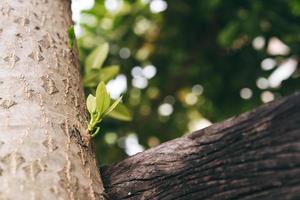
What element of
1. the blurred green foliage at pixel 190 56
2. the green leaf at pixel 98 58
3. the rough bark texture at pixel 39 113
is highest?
the blurred green foliage at pixel 190 56

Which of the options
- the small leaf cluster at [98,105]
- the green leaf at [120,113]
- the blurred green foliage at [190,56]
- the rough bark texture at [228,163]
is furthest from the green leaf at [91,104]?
the blurred green foliage at [190,56]

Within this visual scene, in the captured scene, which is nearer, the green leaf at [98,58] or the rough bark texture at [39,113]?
the rough bark texture at [39,113]

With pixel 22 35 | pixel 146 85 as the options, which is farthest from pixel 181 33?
pixel 22 35

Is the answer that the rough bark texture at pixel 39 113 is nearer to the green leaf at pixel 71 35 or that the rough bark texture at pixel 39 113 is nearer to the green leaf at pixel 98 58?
the green leaf at pixel 71 35

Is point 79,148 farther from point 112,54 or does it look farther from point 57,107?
point 112,54

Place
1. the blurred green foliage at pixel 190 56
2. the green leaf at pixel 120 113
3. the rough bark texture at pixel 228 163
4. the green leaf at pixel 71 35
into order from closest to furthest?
the rough bark texture at pixel 228 163, the green leaf at pixel 71 35, the green leaf at pixel 120 113, the blurred green foliage at pixel 190 56

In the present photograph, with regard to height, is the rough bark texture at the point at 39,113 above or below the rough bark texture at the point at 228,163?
above

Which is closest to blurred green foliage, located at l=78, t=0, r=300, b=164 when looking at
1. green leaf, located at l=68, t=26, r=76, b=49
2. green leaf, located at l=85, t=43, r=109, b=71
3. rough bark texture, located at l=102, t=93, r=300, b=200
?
green leaf, located at l=85, t=43, r=109, b=71
